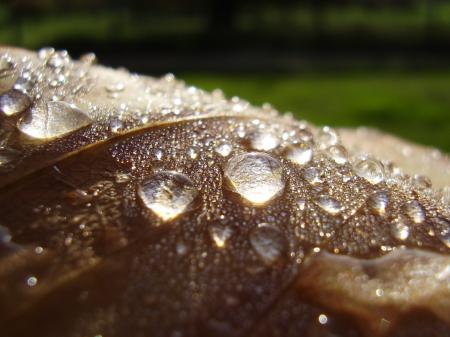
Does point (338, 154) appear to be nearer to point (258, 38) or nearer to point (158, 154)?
point (158, 154)

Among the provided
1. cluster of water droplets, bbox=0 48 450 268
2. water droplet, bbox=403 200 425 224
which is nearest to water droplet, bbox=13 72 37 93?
cluster of water droplets, bbox=0 48 450 268

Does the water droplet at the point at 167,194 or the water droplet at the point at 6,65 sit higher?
the water droplet at the point at 6,65

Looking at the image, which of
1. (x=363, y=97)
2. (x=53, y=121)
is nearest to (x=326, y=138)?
(x=53, y=121)

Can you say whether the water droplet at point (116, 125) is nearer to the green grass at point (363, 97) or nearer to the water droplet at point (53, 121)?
the water droplet at point (53, 121)

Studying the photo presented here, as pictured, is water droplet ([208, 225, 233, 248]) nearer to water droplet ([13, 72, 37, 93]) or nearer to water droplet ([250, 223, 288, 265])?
water droplet ([250, 223, 288, 265])

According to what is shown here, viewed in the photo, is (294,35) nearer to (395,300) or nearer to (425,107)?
(425,107)

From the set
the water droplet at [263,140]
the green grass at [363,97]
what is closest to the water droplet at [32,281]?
the water droplet at [263,140]
